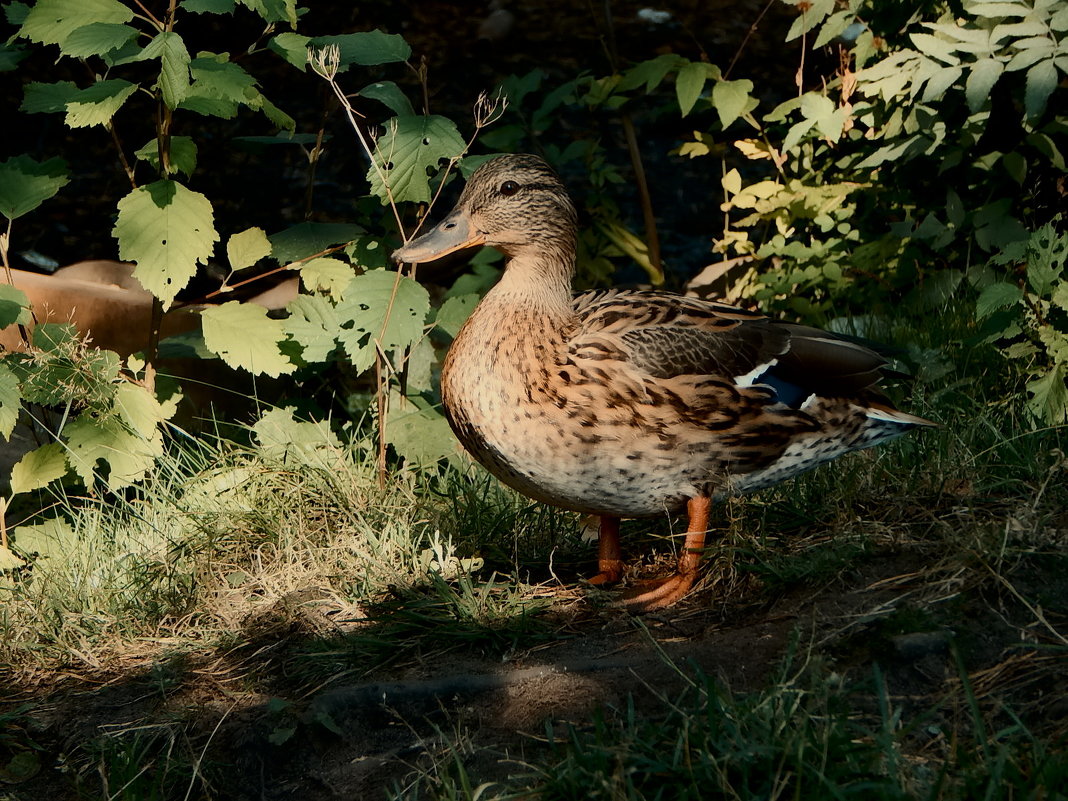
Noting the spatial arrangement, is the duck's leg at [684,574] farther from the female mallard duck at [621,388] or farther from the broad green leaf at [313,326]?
the broad green leaf at [313,326]

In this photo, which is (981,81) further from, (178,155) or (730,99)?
(178,155)

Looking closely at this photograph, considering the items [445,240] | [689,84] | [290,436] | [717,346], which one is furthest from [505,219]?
[689,84]

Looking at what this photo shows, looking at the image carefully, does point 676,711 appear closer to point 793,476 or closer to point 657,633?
point 657,633

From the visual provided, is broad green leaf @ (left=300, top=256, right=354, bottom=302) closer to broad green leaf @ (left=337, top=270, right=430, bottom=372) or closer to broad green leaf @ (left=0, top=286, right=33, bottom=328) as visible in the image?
broad green leaf @ (left=337, top=270, right=430, bottom=372)

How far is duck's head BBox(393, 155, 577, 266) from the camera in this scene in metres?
3.95

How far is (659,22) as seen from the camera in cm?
925

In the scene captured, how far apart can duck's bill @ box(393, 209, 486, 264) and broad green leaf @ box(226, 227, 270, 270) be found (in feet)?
3.36

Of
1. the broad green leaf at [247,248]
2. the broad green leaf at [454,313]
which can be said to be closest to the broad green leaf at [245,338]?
the broad green leaf at [247,248]

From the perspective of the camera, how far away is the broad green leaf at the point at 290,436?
15.2 feet

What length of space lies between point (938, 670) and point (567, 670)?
34.2 inches

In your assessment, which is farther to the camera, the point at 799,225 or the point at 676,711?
the point at 799,225

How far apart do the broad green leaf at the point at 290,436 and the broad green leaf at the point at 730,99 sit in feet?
8.83

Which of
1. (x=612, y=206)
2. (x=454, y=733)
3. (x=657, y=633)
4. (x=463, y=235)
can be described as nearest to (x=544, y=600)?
(x=657, y=633)

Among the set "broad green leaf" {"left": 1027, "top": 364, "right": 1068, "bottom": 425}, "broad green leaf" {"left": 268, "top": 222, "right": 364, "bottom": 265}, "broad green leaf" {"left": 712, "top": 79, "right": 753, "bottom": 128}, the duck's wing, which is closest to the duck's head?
the duck's wing
